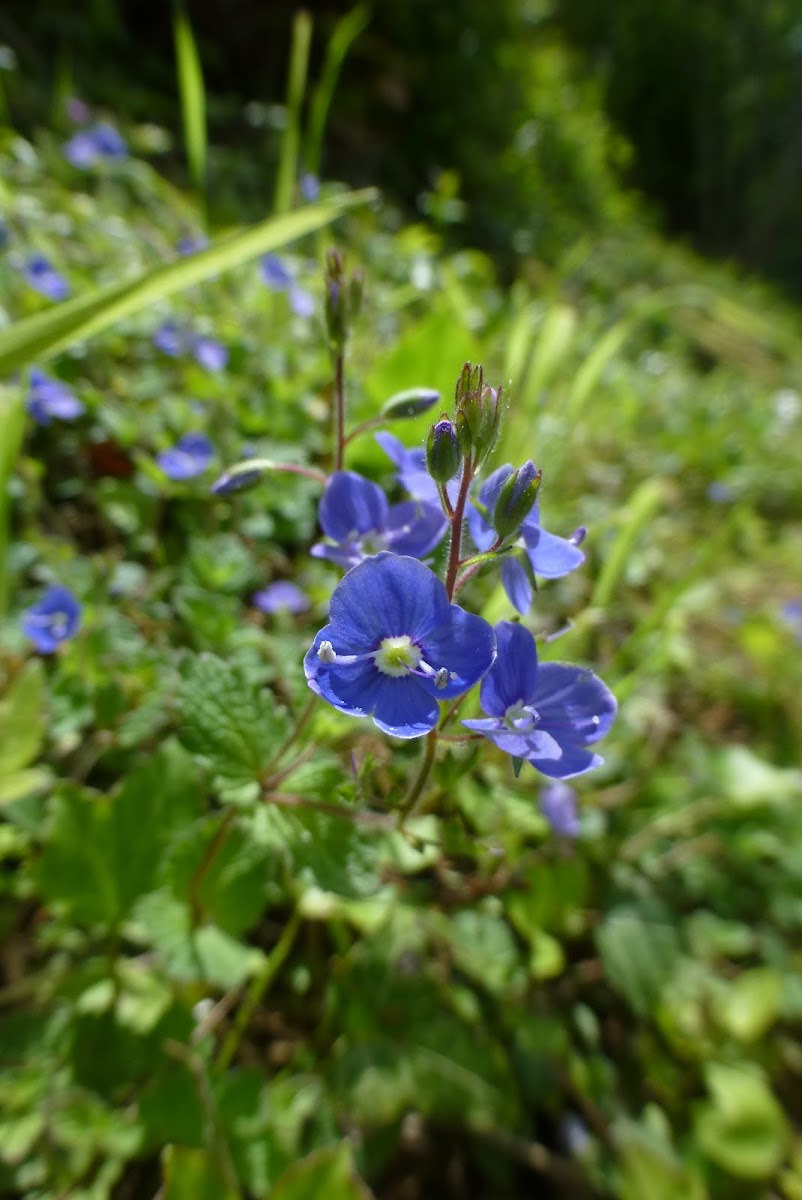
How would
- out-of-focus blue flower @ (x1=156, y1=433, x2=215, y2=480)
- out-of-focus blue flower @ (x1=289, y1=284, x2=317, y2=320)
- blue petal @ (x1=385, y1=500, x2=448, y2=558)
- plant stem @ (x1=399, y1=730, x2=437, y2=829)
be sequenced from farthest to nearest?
out-of-focus blue flower @ (x1=289, y1=284, x2=317, y2=320), out-of-focus blue flower @ (x1=156, y1=433, x2=215, y2=480), blue petal @ (x1=385, y1=500, x2=448, y2=558), plant stem @ (x1=399, y1=730, x2=437, y2=829)

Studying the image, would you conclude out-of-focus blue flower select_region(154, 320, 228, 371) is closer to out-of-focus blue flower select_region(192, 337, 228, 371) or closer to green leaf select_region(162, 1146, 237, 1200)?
out-of-focus blue flower select_region(192, 337, 228, 371)

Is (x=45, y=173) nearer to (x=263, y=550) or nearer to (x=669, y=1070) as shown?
(x=263, y=550)

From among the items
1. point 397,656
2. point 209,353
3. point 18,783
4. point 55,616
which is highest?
point 209,353

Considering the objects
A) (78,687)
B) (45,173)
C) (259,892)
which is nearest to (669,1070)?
(259,892)

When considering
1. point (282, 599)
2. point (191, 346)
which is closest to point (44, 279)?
point (191, 346)

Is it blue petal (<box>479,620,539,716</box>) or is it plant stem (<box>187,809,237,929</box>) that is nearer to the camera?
blue petal (<box>479,620,539,716</box>)

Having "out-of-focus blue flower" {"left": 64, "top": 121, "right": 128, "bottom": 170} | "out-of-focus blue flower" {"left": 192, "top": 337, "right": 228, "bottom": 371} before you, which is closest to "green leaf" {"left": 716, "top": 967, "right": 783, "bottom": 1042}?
"out-of-focus blue flower" {"left": 192, "top": 337, "right": 228, "bottom": 371}

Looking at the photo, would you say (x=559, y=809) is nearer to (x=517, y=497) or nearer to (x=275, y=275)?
(x=517, y=497)
